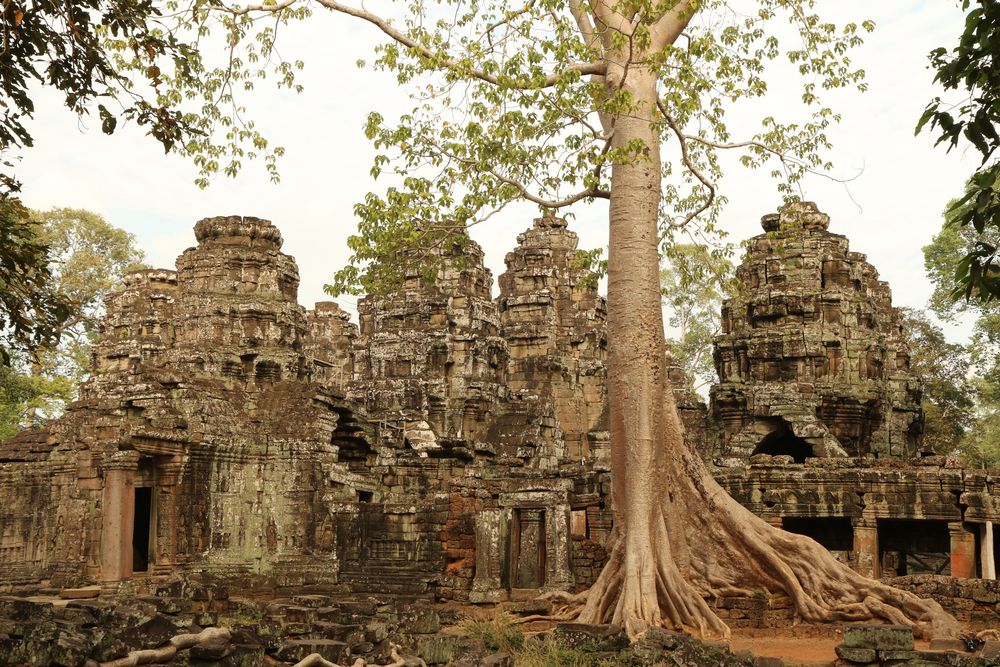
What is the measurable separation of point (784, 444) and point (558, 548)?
35.8ft

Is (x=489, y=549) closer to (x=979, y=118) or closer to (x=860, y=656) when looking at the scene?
(x=860, y=656)

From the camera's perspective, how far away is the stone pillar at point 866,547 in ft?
51.1

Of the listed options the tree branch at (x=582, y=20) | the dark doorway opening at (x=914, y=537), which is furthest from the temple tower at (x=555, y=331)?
the tree branch at (x=582, y=20)

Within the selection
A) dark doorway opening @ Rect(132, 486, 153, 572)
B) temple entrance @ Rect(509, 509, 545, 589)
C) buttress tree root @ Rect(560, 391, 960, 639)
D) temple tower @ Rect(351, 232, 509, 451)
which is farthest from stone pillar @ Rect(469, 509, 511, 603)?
temple tower @ Rect(351, 232, 509, 451)

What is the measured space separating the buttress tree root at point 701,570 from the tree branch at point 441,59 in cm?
389

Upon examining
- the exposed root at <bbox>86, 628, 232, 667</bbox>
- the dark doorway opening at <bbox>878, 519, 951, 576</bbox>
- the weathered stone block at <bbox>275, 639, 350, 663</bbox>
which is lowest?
the weathered stone block at <bbox>275, 639, 350, 663</bbox>

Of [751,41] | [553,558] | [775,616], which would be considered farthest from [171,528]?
[751,41]

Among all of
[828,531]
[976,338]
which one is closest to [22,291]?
[828,531]

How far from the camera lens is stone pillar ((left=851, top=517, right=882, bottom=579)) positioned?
1557cm

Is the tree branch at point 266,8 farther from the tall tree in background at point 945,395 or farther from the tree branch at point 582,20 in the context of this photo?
the tall tree in background at point 945,395

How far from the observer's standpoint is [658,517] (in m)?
11.3

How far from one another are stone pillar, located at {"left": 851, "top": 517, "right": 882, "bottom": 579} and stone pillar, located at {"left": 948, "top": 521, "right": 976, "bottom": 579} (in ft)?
3.39

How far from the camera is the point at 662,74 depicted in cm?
1230

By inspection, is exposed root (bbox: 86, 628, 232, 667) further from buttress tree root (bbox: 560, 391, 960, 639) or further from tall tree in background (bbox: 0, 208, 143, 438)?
tall tree in background (bbox: 0, 208, 143, 438)
